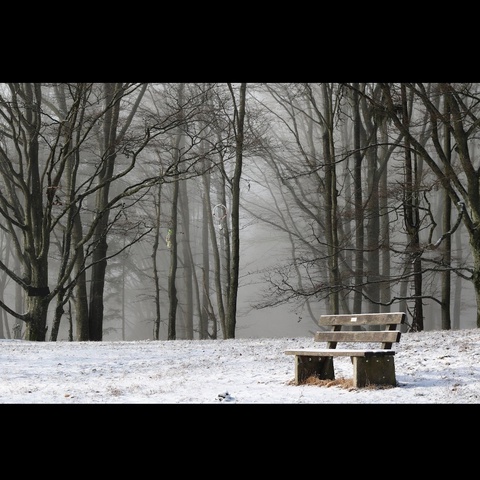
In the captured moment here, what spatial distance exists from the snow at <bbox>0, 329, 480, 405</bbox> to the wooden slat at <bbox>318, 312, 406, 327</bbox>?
682 millimetres

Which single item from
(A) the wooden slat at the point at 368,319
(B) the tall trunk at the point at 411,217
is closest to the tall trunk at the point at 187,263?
(B) the tall trunk at the point at 411,217

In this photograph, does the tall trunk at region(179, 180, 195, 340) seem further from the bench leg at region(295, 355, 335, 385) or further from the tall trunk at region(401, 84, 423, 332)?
the bench leg at region(295, 355, 335, 385)

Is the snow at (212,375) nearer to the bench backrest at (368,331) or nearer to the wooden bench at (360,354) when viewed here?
the wooden bench at (360,354)

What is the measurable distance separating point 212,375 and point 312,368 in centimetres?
155

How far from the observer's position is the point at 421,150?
46.6ft

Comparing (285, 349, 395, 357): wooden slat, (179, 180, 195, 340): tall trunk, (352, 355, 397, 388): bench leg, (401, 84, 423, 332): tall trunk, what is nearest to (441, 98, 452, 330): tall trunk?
(401, 84, 423, 332): tall trunk

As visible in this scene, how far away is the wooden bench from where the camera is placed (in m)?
8.06

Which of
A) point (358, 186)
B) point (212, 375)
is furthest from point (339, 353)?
point (358, 186)
